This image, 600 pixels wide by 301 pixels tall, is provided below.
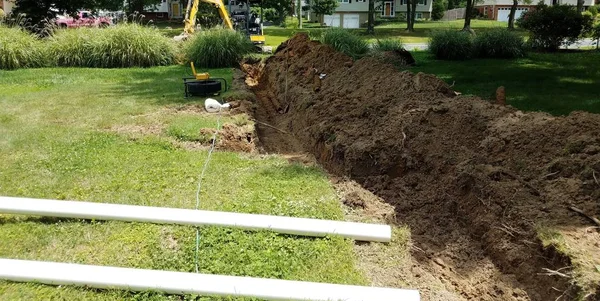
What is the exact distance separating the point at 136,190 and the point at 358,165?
239 cm

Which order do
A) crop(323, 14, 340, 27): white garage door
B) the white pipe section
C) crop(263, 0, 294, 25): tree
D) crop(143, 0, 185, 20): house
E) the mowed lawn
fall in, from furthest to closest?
crop(143, 0, 185, 20): house < crop(323, 14, 340, 27): white garage door < crop(263, 0, 294, 25): tree < the white pipe section < the mowed lawn

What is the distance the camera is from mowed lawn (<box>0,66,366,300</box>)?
3.55 m

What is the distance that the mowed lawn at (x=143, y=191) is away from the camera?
140 inches

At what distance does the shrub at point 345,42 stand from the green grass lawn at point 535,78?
186 centimetres

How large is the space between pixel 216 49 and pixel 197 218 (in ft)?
Result: 38.0

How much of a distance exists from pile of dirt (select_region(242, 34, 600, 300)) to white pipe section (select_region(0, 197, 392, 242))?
543 mm

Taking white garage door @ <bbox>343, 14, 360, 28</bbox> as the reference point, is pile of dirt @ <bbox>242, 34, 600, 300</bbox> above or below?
below

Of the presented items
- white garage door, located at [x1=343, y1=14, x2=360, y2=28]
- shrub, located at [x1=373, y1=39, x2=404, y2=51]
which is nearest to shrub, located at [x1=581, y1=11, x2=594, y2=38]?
shrub, located at [x1=373, y1=39, x2=404, y2=51]

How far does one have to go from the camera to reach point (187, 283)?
315cm

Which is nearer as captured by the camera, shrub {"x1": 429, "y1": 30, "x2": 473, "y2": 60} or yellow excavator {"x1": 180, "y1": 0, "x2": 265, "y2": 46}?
shrub {"x1": 429, "y1": 30, "x2": 473, "y2": 60}

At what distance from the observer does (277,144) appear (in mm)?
7375

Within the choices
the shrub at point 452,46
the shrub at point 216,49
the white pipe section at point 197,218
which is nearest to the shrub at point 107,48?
the shrub at point 216,49

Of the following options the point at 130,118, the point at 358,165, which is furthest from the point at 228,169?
the point at 130,118

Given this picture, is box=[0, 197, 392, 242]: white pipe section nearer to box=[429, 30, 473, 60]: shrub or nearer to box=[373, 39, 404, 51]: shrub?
box=[373, 39, 404, 51]: shrub
